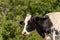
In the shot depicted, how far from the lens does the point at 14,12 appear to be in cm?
1037

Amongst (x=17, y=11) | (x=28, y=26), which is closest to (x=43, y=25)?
(x=28, y=26)

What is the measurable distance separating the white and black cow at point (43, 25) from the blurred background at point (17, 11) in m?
0.55

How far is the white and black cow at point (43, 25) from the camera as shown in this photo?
8219 mm

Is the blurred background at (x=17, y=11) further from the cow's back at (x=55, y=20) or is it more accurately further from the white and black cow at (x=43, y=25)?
the cow's back at (x=55, y=20)

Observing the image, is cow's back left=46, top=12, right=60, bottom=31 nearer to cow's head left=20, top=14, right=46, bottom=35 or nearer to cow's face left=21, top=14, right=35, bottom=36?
cow's head left=20, top=14, right=46, bottom=35

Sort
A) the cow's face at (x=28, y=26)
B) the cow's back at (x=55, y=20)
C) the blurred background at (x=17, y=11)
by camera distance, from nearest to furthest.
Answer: the cow's back at (x=55, y=20) < the cow's face at (x=28, y=26) < the blurred background at (x=17, y=11)

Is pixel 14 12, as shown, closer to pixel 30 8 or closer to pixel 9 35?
pixel 30 8

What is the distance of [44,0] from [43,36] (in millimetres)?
2130

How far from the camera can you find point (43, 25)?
858cm

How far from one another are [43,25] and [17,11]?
2.09 metres

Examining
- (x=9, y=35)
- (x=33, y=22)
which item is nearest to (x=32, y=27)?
(x=33, y=22)

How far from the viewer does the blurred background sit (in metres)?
8.73

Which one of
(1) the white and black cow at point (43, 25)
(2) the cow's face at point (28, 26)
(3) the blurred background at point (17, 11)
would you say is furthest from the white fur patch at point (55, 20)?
(3) the blurred background at point (17, 11)

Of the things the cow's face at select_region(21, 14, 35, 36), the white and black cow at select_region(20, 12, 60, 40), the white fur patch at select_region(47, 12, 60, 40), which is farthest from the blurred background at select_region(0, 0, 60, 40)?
the white fur patch at select_region(47, 12, 60, 40)
